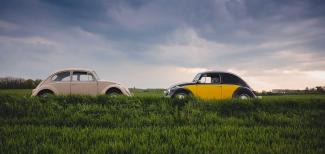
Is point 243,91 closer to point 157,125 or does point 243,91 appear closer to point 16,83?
point 157,125

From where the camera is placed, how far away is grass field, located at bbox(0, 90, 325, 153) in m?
6.47

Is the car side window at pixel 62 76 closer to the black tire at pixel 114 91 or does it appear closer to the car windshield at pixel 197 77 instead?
the black tire at pixel 114 91

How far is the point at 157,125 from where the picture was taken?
29.9 ft

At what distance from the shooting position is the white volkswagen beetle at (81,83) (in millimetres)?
14461

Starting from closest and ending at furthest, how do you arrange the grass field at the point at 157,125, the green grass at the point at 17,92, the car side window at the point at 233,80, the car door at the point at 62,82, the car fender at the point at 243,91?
1. the grass field at the point at 157,125
2. the green grass at the point at 17,92
3. the car door at the point at 62,82
4. the car fender at the point at 243,91
5. the car side window at the point at 233,80

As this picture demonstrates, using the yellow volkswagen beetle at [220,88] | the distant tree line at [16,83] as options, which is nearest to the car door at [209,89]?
the yellow volkswagen beetle at [220,88]

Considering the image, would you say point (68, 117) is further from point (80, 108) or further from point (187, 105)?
point (187, 105)

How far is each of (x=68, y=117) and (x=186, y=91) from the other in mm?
6653

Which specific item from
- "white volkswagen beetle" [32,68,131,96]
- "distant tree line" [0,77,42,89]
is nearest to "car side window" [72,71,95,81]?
"white volkswagen beetle" [32,68,131,96]

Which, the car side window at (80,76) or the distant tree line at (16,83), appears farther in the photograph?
the distant tree line at (16,83)

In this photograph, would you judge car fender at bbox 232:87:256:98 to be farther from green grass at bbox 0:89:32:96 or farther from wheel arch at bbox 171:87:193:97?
green grass at bbox 0:89:32:96

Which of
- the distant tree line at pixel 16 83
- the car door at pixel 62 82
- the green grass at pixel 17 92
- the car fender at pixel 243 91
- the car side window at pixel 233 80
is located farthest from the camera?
the distant tree line at pixel 16 83

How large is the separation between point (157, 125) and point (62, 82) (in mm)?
7168

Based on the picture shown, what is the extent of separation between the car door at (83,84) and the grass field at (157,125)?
10.1 feet
